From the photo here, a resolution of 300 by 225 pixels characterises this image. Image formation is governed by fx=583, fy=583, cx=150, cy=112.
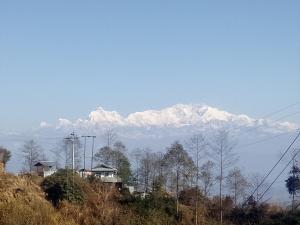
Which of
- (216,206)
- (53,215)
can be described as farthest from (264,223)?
(53,215)

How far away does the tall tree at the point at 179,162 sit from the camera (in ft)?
156

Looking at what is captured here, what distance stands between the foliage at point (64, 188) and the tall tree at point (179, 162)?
828 cm

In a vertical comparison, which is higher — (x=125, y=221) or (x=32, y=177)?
(x=32, y=177)

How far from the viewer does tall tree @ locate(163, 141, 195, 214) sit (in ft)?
156

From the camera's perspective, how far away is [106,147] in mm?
55719

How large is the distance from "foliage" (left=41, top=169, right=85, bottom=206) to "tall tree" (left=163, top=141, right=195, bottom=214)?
8.28 meters

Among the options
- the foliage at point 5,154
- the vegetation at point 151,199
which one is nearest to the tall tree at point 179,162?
the vegetation at point 151,199

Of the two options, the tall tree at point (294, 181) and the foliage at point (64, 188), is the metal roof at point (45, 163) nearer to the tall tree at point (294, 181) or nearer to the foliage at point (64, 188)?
the foliage at point (64, 188)

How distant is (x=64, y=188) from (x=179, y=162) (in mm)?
10478

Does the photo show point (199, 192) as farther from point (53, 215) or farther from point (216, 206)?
point (53, 215)

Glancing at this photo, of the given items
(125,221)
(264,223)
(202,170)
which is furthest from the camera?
(202,170)

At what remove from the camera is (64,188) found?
138 feet

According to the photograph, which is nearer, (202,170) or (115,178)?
(202,170)

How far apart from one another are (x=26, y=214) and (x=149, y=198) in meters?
12.0
